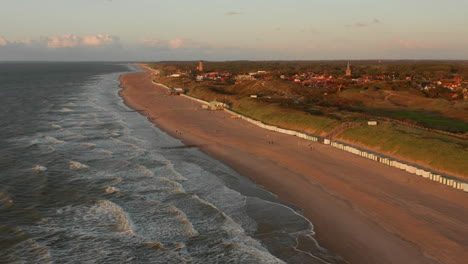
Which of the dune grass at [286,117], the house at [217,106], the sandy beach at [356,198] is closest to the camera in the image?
the sandy beach at [356,198]

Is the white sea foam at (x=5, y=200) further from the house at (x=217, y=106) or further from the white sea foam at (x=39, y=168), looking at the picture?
the house at (x=217, y=106)

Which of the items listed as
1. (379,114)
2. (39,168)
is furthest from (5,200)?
(379,114)

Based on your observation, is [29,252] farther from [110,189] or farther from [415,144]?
[415,144]

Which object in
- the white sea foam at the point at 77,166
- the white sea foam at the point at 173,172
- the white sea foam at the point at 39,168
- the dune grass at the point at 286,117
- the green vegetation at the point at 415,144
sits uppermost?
the green vegetation at the point at 415,144

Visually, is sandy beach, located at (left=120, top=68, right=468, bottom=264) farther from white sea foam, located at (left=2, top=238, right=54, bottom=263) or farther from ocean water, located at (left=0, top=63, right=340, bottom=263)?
white sea foam, located at (left=2, top=238, right=54, bottom=263)

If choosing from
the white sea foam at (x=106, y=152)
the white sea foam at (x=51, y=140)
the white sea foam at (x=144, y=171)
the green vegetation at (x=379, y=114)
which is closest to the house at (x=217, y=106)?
the green vegetation at (x=379, y=114)

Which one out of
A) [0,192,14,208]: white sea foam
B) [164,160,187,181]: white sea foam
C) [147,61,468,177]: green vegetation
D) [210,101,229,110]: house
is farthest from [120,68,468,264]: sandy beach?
[210,101,229,110]: house

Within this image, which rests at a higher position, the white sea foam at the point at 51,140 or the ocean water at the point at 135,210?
the ocean water at the point at 135,210
